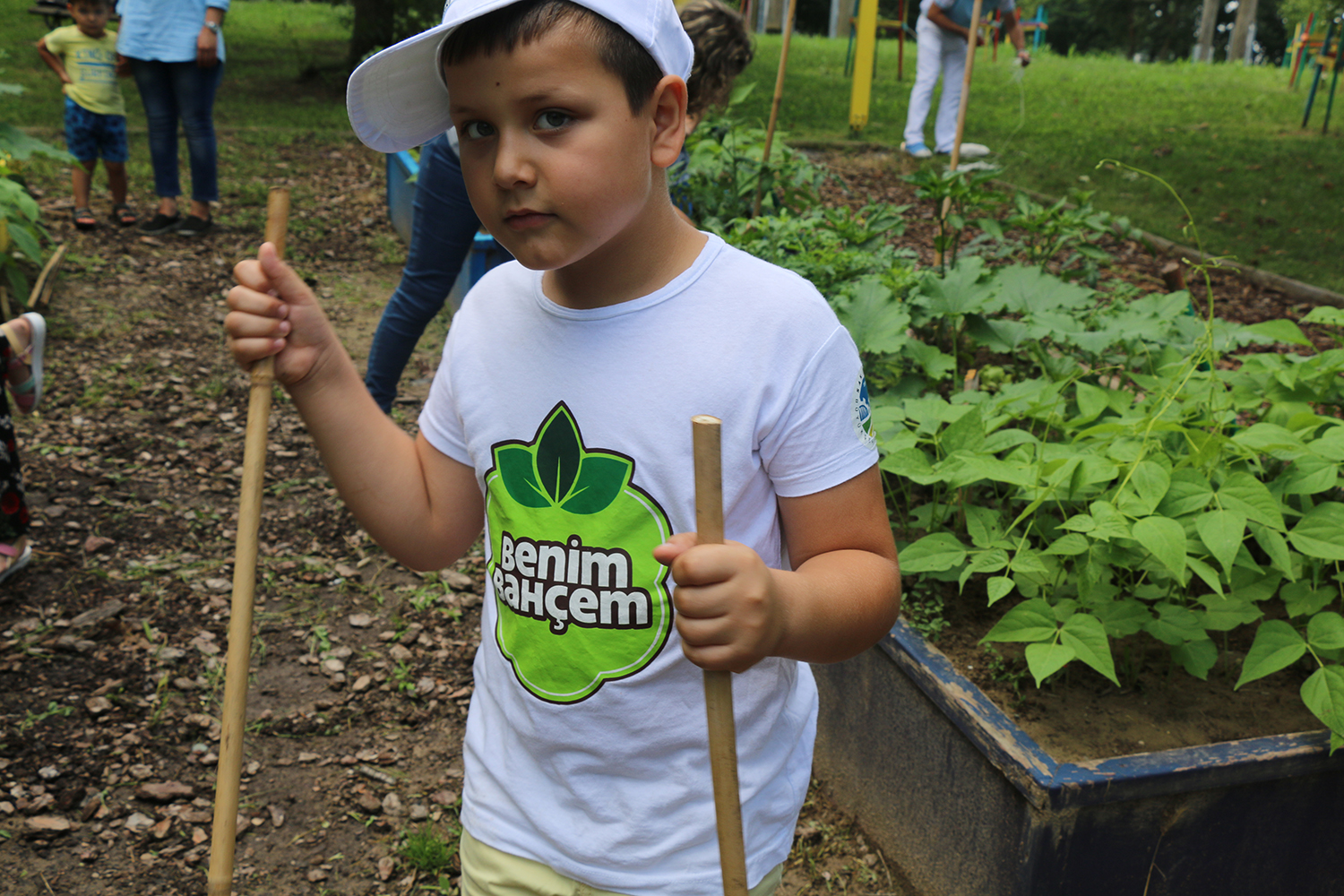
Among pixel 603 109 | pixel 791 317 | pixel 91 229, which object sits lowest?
pixel 91 229

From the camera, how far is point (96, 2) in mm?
6699

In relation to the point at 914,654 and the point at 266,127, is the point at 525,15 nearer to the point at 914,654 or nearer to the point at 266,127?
the point at 914,654

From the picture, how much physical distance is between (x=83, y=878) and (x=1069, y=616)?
2278 millimetres

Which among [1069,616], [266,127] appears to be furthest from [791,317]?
[266,127]

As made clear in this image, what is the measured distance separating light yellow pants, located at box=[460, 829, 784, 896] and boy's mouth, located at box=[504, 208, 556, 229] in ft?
2.58

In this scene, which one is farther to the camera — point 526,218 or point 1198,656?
point 1198,656

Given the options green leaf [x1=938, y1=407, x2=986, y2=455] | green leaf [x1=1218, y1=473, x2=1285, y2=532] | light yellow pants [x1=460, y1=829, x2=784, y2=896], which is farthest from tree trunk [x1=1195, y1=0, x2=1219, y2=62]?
light yellow pants [x1=460, y1=829, x2=784, y2=896]

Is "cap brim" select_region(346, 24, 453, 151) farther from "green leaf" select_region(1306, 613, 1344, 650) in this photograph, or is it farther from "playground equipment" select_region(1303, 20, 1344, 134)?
"playground equipment" select_region(1303, 20, 1344, 134)

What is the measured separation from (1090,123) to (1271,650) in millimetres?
10719

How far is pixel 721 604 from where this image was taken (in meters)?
0.99

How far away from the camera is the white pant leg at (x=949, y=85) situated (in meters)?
9.33

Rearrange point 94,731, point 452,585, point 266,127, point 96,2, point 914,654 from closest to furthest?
point 914,654
point 94,731
point 452,585
point 96,2
point 266,127

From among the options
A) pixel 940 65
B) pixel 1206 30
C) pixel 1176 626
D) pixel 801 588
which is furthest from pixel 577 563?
pixel 1206 30

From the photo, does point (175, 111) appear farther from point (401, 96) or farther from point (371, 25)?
point (371, 25)
